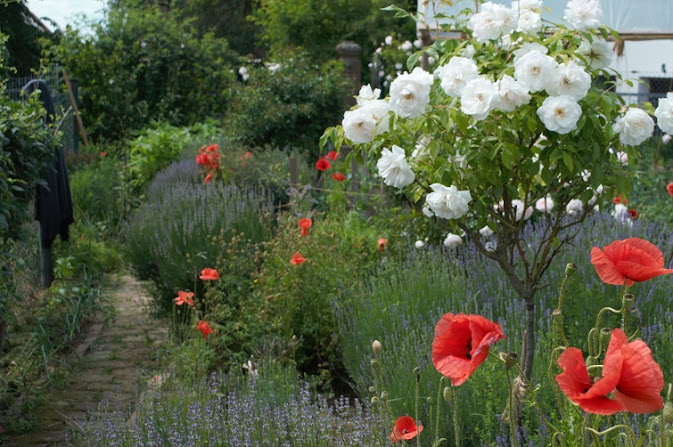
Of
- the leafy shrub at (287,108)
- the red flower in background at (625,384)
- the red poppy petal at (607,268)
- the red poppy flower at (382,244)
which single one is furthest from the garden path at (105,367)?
the leafy shrub at (287,108)

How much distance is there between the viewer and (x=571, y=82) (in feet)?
8.02

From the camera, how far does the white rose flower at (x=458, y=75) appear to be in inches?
97.4

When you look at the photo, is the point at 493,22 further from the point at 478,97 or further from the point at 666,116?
the point at 666,116

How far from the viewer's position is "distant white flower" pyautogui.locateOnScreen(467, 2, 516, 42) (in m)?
2.63

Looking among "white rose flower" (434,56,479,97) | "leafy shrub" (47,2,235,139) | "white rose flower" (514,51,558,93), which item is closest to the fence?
"leafy shrub" (47,2,235,139)

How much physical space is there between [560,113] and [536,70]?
6.1 inches

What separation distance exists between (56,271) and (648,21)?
7.52m

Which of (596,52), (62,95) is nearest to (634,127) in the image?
(596,52)

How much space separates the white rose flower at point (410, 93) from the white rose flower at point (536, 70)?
0.30 meters

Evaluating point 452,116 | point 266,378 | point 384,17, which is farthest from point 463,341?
point 384,17

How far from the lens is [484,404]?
3.06 meters

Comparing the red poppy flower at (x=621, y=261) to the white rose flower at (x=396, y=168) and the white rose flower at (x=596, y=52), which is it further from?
the white rose flower at (x=596, y=52)

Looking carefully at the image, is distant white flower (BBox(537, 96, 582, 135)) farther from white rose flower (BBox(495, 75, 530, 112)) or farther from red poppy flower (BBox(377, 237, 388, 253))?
red poppy flower (BBox(377, 237, 388, 253))

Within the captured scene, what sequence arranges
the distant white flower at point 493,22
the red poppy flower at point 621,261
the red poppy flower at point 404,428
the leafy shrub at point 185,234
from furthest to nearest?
the leafy shrub at point 185,234 < the distant white flower at point 493,22 < the red poppy flower at point 404,428 < the red poppy flower at point 621,261
